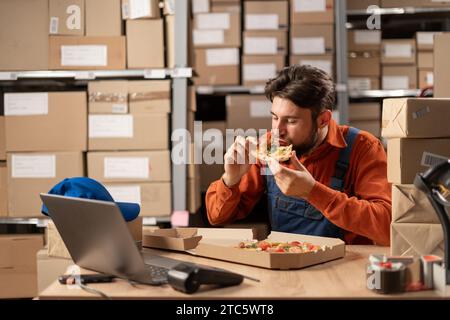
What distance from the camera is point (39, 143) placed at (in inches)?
114

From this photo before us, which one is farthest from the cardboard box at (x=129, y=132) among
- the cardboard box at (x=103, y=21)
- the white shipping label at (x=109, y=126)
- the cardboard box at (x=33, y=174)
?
the cardboard box at (x=103, y=21)

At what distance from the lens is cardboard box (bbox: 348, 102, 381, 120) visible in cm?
350

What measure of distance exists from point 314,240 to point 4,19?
2086 millimetres

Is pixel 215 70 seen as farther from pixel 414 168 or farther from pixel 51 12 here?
pixel 414 168

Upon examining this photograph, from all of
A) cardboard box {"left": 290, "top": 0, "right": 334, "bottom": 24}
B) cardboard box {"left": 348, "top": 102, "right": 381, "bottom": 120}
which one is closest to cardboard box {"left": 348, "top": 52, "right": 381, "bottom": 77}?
cardboard box {"left": 348, "top": 102, "right": 381, "bottom": 120}

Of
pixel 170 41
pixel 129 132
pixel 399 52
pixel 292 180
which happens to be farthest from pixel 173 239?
pixel 399 52

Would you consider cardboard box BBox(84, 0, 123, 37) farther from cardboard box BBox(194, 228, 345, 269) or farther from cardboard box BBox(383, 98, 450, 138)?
cardboard box BBox(383, 98, 450, 138)

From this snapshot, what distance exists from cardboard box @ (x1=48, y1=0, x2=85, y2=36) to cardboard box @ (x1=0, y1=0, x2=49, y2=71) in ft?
0.11

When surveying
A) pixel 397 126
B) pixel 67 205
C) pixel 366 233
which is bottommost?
pixel 366 233

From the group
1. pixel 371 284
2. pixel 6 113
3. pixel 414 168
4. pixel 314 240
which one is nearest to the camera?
pixel 371 284

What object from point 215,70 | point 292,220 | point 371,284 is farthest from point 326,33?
point 371,284

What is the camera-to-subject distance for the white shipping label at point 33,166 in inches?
114

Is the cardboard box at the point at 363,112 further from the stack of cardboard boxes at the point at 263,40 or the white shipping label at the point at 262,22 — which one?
the white shipping label at the point at 262,22

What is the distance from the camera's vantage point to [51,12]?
9.58ft
